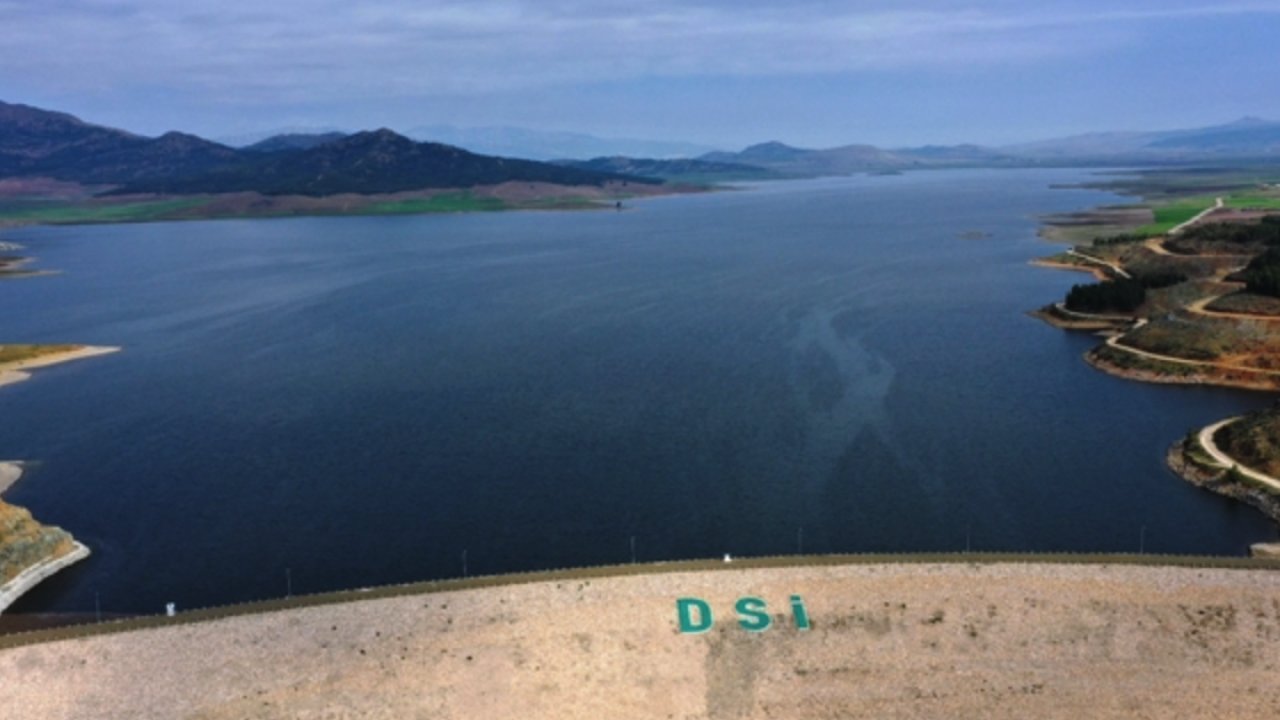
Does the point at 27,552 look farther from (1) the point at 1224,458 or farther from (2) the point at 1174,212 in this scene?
(2) the point at 1174,212

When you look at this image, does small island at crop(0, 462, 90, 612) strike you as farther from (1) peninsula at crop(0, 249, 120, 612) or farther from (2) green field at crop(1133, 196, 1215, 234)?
(2) green field at crop(1133, 196, 1215, 234)

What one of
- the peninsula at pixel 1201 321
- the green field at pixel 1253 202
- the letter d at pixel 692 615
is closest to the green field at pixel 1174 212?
the green field at pixel 1253 202

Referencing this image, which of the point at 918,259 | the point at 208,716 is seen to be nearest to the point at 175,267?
the point at 918,259

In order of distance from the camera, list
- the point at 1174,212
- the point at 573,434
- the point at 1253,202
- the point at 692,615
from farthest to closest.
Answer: the point at 1253,202, the point at 1174,212, the point at 573,434, the point at 692,615

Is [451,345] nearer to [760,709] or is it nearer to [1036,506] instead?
[1036,506]

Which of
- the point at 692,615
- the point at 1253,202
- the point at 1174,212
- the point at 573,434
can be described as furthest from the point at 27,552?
the point at 1253,202

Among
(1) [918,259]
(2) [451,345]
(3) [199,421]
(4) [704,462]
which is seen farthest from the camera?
(1) [918,259]
